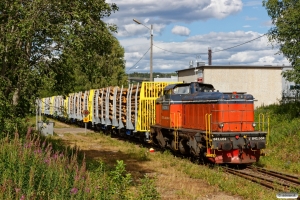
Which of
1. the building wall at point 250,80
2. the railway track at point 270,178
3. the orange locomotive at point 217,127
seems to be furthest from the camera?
the building wall at point 250,80

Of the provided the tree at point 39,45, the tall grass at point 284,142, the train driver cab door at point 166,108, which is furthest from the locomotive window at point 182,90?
the tree at point 39,45

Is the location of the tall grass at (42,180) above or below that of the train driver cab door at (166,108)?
below

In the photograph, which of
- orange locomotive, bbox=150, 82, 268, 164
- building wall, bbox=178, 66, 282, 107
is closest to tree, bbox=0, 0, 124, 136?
orange locomotive, bbox=150, 82, 268, 164

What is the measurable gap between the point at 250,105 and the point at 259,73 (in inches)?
1038

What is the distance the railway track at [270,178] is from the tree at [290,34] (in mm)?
9486

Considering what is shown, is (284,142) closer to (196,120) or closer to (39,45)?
(196,120)

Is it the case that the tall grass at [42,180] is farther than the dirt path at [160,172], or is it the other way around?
the dirt path at [160,172]

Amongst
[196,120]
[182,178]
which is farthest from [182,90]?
[182,178]

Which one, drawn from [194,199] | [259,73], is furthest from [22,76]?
[259,73]

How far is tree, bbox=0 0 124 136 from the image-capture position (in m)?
9.92

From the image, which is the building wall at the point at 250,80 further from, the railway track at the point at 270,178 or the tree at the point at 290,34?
the railway track at the point at 270,178

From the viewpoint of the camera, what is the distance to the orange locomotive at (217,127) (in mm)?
14289

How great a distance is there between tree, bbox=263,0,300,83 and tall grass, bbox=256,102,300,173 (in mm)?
2887

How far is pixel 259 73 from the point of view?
133ft
